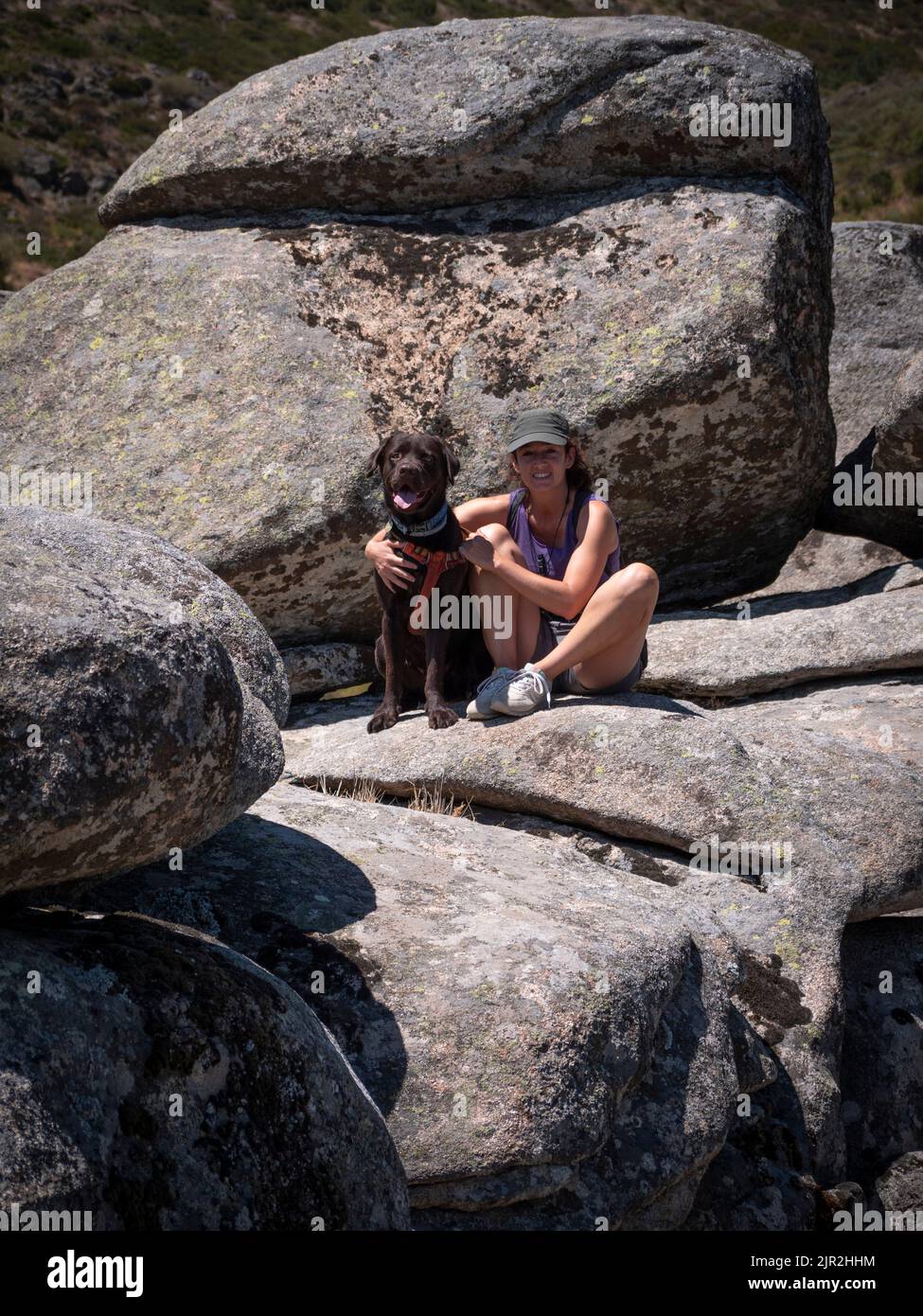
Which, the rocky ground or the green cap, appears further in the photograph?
the green cap

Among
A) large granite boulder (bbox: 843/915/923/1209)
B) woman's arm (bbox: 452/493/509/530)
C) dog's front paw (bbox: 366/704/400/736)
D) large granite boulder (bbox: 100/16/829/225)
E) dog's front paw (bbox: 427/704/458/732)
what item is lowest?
large granite boulder (bbox: 843/915/923/1209)

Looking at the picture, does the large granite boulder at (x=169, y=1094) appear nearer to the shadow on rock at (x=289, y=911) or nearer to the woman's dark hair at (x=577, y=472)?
the shadow on rock at (x=289, y=911)

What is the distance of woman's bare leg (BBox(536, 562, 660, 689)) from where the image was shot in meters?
7.00

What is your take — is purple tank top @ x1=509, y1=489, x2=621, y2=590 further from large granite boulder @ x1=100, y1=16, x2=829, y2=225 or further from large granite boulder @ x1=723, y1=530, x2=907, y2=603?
large granite boulder @ x1=100, y1=16, x2=829, y2=225

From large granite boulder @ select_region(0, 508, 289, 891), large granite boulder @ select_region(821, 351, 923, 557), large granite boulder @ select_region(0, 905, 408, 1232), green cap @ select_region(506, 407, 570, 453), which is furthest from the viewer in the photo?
large granite boulder @ select_region(821, 351, 923, 557)

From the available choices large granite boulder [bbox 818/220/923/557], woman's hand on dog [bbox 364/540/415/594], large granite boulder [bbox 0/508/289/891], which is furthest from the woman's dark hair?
large granite boulder [bbox 818/220/923/557]

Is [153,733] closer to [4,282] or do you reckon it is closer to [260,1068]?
[260,1068]

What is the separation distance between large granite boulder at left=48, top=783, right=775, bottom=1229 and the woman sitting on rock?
174 cm

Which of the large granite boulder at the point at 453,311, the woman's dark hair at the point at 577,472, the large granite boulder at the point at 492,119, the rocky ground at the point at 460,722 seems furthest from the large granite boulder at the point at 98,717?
the large granite boulder at the point at 492,119

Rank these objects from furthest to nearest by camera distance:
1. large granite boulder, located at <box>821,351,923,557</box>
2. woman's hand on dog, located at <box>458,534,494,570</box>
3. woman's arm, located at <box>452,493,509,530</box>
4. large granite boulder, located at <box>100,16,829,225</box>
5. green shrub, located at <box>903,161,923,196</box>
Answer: green shrub, located at <box>903,161,923,196</box> → large granite boulder, located at <box>821,351,923,557</box> → large granite boulder, located at <box>100,16,829,225</box> → woman's arm, located at <box>452,493,509,530</box> → woman's hand on dog, located at <box>458,534,494,570</box>

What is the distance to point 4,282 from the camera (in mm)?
30453

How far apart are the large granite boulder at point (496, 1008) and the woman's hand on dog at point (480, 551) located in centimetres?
218

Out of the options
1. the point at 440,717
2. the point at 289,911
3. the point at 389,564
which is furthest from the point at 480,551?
the point at 289,911
